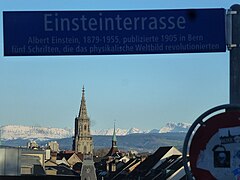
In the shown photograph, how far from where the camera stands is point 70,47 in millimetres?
5578

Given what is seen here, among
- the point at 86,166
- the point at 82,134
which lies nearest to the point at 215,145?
the point at 86,166

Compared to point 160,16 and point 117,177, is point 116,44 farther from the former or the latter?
point 117,177

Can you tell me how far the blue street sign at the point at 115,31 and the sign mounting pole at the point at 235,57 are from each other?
18 cm

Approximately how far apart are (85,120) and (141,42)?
19401 cm

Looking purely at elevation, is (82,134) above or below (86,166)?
above

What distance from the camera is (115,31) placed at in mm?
5480

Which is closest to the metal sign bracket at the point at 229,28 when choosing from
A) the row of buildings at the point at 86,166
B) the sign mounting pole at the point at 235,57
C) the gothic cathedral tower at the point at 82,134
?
the sign mounting pole at the point at 235,57

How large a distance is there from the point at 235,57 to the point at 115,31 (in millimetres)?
1019

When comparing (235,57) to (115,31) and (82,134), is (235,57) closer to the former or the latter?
(115,31)

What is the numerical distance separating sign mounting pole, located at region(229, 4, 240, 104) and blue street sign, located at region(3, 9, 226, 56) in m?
0.18

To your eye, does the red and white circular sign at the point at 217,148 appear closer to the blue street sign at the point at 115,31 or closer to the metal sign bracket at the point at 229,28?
the metal sign bracket at the point at 229,28

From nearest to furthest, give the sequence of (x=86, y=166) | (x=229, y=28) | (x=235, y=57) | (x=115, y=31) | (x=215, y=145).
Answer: (x=215, y=145), (x=235, y=57), (x=229, y=28), (x=115, y=31), (x=86, y=166)

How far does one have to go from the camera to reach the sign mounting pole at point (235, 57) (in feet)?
16.5

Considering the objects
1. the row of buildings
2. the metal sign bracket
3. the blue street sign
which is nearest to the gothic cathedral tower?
the row of buildings
